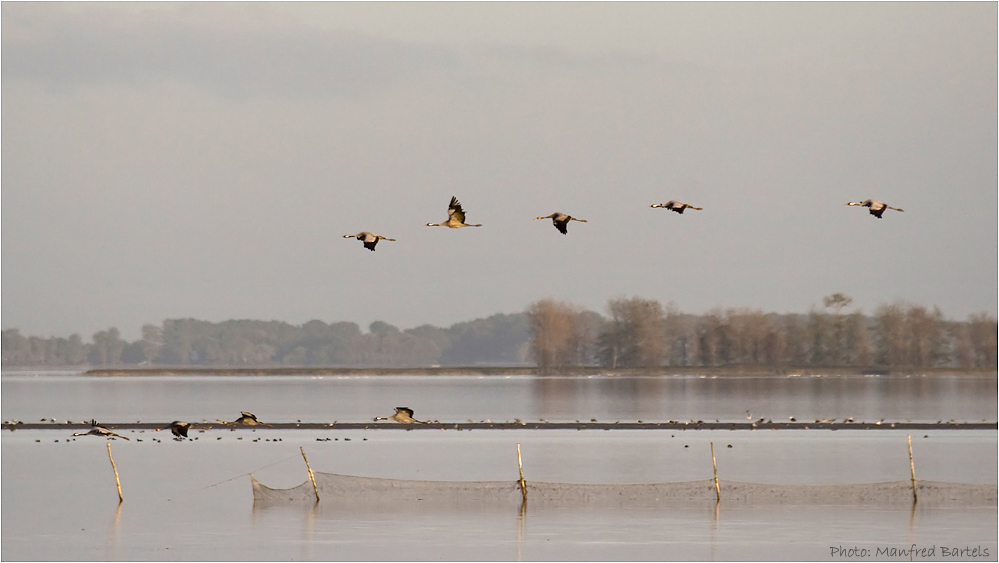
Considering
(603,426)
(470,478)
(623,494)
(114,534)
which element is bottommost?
(114,534)

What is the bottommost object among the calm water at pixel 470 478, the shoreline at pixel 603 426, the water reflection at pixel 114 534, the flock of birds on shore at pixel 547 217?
the water reflection at pixel 114 534

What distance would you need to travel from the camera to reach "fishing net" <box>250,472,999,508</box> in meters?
33.4

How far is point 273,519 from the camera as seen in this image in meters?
32.7

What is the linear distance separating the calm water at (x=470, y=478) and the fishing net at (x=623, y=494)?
61cm

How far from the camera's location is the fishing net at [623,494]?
33.4 m

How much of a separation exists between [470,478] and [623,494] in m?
10.7

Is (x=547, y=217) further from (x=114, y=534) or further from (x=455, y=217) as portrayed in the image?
(x=114, y=534)

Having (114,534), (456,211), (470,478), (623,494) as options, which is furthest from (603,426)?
(456,211)

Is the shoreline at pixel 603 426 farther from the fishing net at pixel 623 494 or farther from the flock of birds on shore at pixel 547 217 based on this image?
the flock of birds on shore at pixel 547 217

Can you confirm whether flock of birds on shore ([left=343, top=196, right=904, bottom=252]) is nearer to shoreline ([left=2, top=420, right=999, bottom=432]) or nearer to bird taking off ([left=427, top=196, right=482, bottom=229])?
bird taking off ([left=427, top=196, right=482, bottom=229])

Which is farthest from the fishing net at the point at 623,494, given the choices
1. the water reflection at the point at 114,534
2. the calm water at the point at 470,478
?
the water reflection at the point at 114,534

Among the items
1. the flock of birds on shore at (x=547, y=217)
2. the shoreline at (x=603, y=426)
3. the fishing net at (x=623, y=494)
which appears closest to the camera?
the flock of birds on shore at (x=547, y=217)

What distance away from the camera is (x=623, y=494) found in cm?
3500

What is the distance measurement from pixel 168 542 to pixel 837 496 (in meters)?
16.0
